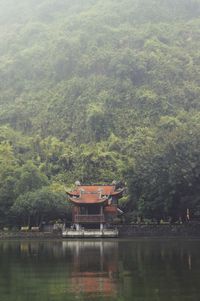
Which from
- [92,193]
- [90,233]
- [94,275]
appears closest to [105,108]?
[92,193]

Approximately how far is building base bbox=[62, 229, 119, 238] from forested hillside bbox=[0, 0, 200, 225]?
→ 447 centimetres

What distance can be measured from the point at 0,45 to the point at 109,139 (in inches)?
3148

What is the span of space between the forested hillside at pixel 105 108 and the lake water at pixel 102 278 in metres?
29.6

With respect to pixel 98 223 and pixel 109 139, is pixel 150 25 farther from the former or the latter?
pixel 98 223

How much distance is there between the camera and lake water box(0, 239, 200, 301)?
20886mm

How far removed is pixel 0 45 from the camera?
6570 inches

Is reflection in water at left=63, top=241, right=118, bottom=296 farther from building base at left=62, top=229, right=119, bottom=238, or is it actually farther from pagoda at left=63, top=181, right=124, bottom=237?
pagoda at left=63, top=181, right=124, bottom=237

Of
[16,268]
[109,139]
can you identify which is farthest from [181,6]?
[16,268]

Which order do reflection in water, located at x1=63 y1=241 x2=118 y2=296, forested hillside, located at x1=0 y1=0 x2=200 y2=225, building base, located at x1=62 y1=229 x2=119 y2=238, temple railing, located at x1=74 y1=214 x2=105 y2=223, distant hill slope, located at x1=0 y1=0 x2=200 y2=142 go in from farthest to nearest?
1. distant hill slope, located at x1=0 y1=0 x2=200 y2=142
2. temple railing, located at x1=74 y1=214 x2=105 y2=223
3. forested hillside, located at x1=0 y1=0 x2=200 y2=225
4. building base, located at x1=62 y1=229 x2=119 y2=238
5. reflection in water, located at x1=63 y1=241 x2=118 y2=296

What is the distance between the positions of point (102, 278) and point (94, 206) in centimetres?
4523

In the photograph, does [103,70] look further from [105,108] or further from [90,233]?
[90,233]

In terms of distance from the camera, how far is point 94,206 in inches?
2776

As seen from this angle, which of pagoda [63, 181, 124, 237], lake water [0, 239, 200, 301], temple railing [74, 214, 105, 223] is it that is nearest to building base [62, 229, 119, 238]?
pagoda [63, 181, 124, 237]

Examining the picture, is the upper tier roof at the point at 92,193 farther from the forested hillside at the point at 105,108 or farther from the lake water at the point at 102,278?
the lake water at the point at 102,278
